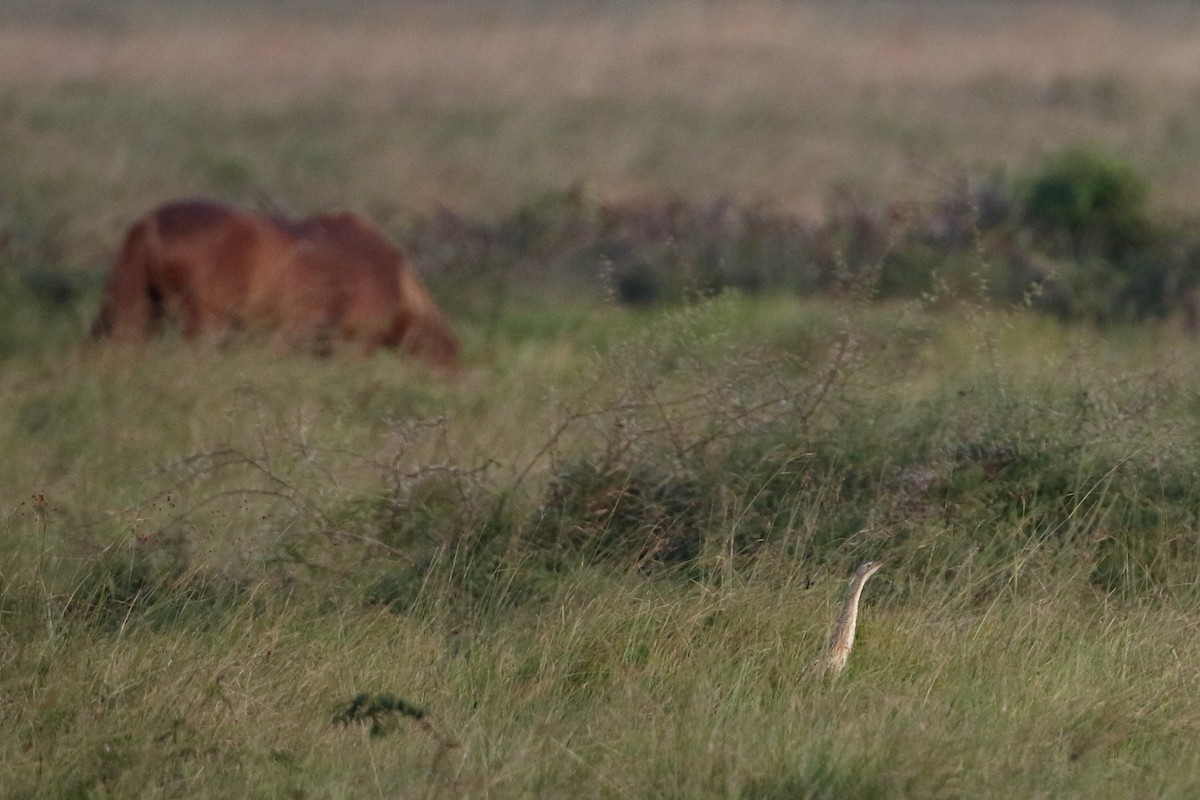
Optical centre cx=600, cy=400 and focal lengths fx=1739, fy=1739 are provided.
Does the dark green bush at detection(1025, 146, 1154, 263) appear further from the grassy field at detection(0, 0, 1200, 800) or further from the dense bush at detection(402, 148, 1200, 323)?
the grassy field at detection(0, 0, 1200, 800)

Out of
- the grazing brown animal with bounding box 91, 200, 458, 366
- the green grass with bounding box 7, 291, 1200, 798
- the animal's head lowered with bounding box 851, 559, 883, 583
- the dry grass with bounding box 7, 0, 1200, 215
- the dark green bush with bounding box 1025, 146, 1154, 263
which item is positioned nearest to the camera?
the green grass with bounding box 7, 291, 1200, 798

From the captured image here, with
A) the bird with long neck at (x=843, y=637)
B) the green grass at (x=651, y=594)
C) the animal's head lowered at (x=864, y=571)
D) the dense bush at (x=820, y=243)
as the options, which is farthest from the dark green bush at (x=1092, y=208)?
→ the bird with long neck at (x=843, y=637)

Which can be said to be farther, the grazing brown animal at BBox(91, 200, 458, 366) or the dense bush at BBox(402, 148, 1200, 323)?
the dense bush at BBox(402, 148, 1200, 323)

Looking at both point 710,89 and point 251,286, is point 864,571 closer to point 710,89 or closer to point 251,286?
point 251,286

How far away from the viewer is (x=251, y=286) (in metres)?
8.45

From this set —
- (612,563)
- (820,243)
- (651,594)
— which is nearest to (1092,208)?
(820,243)

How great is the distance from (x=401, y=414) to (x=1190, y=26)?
1594 inches

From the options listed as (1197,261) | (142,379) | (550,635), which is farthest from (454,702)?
(1197,261)

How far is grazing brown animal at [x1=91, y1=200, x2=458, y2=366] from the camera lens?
8.38 m

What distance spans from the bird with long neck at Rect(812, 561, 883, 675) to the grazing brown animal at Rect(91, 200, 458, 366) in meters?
4.56

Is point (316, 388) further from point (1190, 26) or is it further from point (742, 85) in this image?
point (1190, 26)

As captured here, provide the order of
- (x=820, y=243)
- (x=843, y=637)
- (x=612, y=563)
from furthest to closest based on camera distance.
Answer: (x=820, y=243) < (x=612, y=563) < (x=843, y=637)

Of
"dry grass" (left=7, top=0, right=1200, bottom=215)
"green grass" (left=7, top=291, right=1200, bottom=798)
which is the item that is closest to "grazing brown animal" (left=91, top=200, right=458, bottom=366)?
"green grass" (left=7, top=291, right=1200, bottom=798)

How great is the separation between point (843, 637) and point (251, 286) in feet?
16.3
